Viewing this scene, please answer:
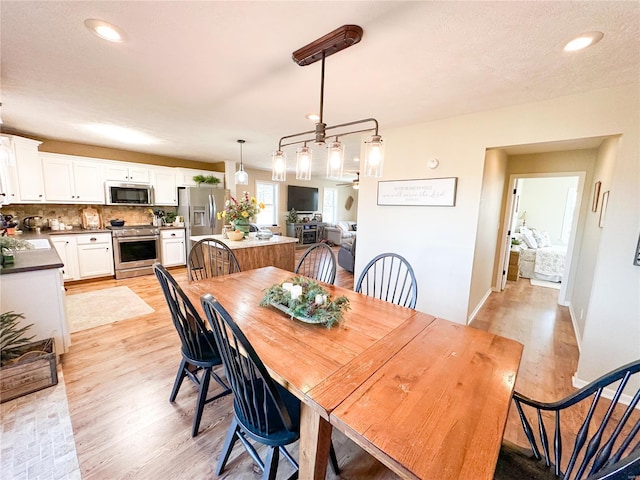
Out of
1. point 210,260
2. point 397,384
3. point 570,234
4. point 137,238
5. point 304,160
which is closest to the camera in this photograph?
point 397,384

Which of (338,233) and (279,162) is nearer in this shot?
(279,162)

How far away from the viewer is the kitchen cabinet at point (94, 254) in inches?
166

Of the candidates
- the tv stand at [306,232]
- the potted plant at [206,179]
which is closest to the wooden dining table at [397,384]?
the potted plant at [206,179]

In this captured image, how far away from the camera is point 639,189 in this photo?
1875mm

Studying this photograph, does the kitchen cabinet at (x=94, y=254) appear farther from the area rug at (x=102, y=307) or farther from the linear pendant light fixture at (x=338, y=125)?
the linear pendant light fixture at (x=338, y=125)

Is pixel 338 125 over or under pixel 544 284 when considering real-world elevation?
over

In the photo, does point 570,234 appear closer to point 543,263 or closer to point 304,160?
point 543,263

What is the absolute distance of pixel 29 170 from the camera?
3762 millimetres

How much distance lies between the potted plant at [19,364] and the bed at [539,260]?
727 cm

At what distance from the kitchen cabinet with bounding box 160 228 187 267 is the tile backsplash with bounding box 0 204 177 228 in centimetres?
61

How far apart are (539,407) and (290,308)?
1.18m

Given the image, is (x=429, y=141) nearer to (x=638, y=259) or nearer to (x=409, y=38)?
A: (x=409, y=38)

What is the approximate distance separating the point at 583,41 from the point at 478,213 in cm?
149

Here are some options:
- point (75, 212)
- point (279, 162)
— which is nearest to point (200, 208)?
point (75, 212)
